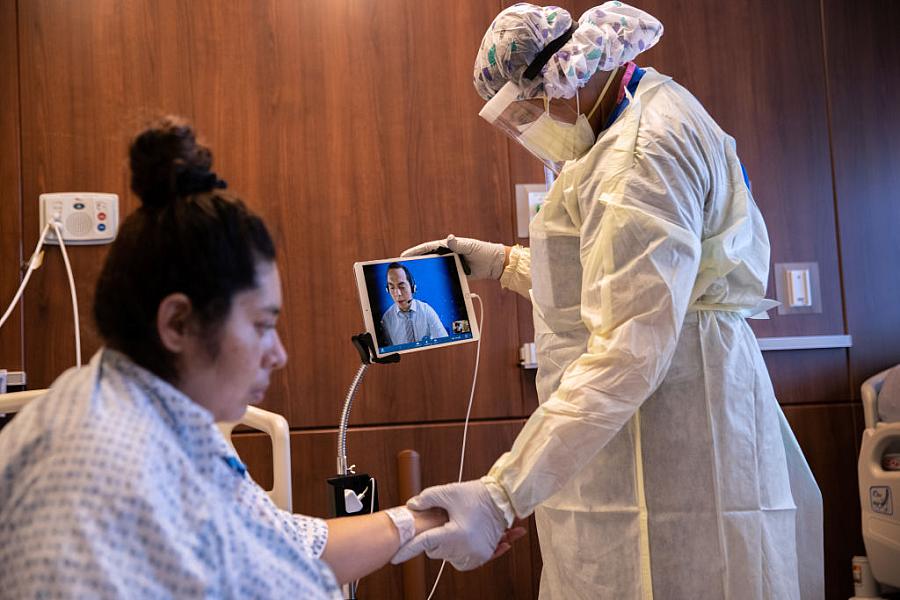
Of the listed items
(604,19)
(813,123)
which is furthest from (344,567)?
(813,123)

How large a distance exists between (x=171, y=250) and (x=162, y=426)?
0.62 ft

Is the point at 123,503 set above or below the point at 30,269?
below

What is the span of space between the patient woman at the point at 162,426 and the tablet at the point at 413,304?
0.78m

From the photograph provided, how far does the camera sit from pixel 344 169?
8.36ft

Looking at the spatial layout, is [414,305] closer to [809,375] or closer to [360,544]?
[360,544]

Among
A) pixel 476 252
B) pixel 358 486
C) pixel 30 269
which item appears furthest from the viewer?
pixel 30 269

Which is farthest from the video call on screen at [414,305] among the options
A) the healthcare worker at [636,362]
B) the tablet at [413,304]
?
the healthcare worker at [636,362]

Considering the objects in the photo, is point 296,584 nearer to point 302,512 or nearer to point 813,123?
point 302,512

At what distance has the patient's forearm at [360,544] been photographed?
1.32 meters

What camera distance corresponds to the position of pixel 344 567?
4.32ft

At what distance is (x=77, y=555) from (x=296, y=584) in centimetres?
27

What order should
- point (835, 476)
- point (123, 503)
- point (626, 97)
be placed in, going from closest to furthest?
point (123, 503) → point (626, 97) → point (835, 476)

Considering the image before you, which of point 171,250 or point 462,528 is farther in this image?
point 462,528

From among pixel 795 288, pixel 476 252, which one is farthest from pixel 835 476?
pixel 476 252
